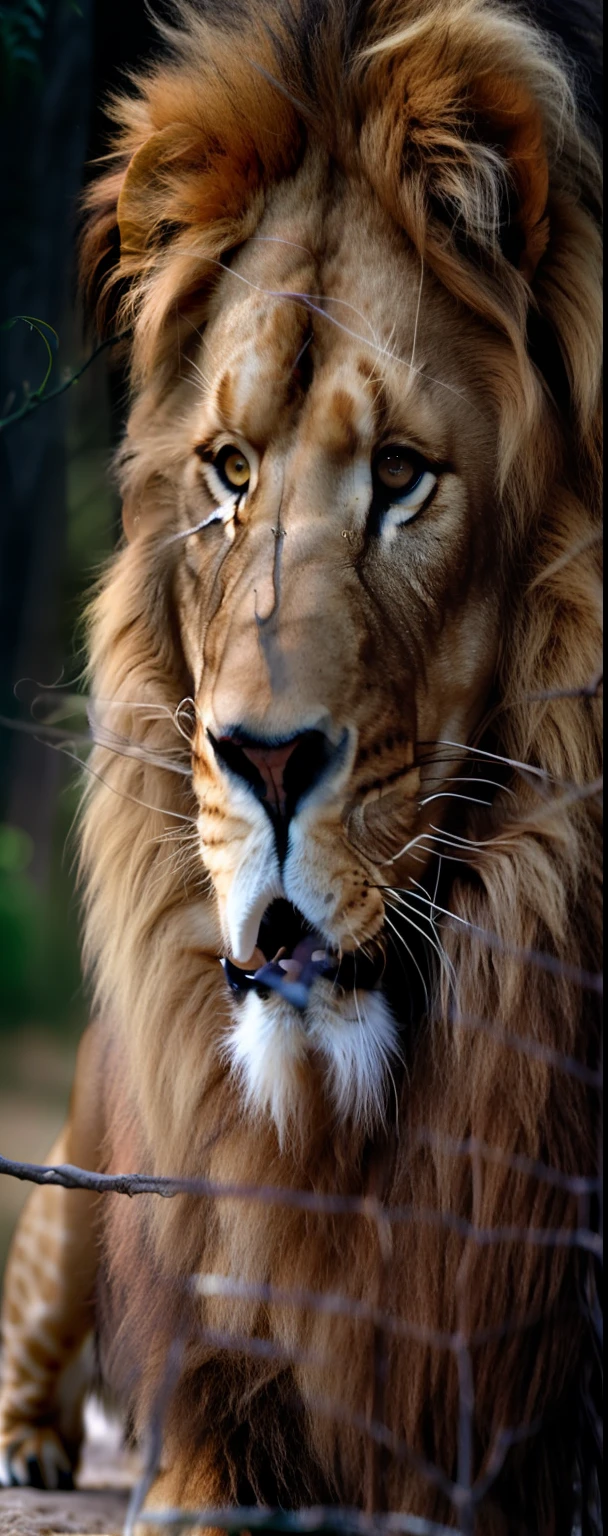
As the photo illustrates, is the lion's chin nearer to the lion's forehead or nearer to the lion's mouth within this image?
the lion's mouth

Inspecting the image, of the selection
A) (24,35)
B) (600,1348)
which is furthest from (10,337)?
(600,1348)

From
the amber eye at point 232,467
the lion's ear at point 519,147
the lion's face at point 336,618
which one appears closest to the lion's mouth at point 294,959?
the lion's face at point 336,618

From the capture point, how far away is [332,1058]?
166cm

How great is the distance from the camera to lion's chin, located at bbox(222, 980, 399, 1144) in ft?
5.35

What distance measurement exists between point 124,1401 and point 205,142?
2.00m

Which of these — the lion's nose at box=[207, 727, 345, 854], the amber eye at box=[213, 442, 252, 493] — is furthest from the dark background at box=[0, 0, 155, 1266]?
the lion's nose at box=[207, 727, 345, 854]

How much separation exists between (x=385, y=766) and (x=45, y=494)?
4.20 meters

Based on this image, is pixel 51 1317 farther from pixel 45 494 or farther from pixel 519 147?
pixel 45 494

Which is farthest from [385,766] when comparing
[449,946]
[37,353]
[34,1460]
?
[37,353]

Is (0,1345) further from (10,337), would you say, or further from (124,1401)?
(10,337)

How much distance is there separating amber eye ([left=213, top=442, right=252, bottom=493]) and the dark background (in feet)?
1.07

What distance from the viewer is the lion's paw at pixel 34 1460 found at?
2686 mm

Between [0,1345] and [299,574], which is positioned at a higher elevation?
[299,574]

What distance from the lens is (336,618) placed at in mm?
1627
